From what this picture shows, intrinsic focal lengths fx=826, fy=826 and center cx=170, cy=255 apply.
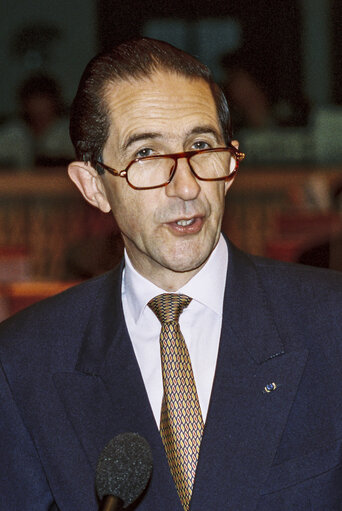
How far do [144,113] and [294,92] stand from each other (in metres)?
8.63

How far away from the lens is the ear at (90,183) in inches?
81.4

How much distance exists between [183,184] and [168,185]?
40 millimetres

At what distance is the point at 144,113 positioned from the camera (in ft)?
6.13

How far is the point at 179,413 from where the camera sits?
1.80m

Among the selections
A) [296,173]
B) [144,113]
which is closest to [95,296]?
[144,113]

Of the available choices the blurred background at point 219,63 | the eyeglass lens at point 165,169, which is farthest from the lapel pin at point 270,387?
the blurred background at point 219,63

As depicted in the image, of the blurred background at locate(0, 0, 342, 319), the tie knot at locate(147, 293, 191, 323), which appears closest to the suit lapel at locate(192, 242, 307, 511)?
the tie knot at locate(147, 293, 191, 323)

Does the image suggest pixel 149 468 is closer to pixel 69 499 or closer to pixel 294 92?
pixel 69 499

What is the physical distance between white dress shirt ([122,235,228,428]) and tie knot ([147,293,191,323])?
A: 0.05 feet

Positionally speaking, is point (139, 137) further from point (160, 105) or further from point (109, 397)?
point (109, 397)

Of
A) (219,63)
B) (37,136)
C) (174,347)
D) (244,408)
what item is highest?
(219,63)

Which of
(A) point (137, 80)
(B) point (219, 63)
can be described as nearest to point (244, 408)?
(A) point (137, 80)

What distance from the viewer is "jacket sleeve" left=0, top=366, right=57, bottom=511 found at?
1.88 meters

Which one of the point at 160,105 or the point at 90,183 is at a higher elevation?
the point at 160,105
